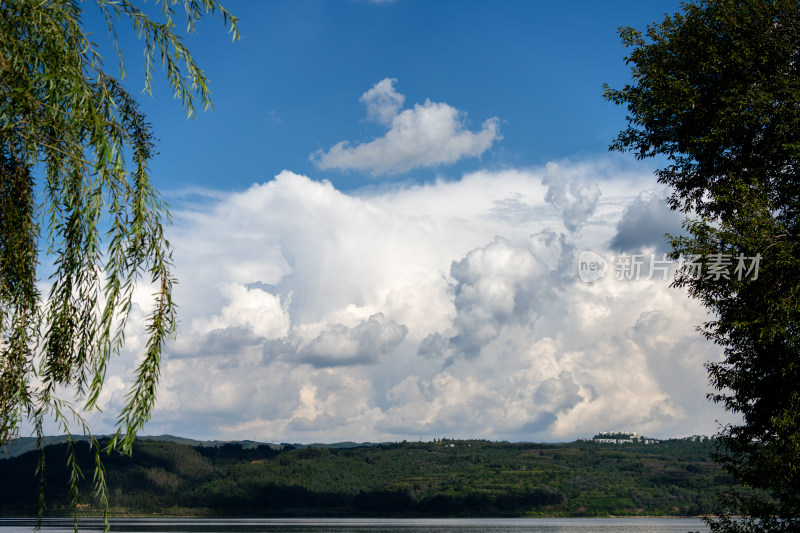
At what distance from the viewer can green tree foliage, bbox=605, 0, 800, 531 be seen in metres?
16.6

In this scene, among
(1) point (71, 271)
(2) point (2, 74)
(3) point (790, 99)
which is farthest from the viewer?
(3) point (790, 99)

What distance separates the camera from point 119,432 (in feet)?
29.2

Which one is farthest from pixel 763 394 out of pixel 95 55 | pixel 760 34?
pixel 95 55

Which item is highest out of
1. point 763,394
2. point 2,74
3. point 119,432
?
point 2,74

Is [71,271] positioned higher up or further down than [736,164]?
further down

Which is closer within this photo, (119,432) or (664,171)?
(119,432)

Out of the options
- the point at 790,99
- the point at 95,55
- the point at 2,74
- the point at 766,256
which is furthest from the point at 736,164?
the point at 2,74

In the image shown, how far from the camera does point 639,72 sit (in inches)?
794

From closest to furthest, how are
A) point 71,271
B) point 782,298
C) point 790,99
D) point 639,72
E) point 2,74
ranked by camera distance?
point 2,74 → point 71,271 → point 782,298 → point 790,99 → point 639,72

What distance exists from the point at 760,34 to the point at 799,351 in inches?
326

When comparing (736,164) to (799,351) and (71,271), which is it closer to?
(799,351)

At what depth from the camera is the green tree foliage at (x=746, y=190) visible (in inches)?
655

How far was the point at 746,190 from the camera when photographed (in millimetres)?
17203

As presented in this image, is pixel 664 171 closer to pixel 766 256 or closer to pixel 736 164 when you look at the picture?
pixel 736 164
